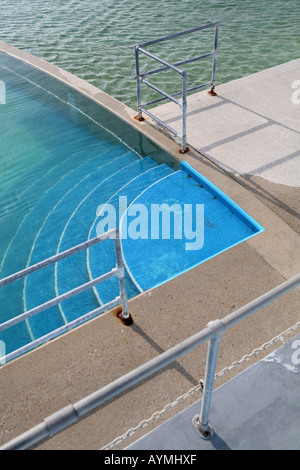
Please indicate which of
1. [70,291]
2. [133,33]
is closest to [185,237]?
[70,291]

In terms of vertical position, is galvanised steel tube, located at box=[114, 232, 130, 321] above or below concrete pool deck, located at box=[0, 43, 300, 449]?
above

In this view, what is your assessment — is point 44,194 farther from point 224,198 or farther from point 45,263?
point 45,263

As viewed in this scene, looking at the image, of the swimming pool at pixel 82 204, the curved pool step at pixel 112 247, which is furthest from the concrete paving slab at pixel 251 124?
the curved pool step at pixel 112 247

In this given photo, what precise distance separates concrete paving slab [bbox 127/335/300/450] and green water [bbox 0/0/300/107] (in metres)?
6.47

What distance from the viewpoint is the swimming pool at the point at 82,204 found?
15.7ft

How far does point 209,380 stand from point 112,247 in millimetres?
3086

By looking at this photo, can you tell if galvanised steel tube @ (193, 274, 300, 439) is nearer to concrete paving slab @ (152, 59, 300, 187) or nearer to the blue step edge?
the blue step edge

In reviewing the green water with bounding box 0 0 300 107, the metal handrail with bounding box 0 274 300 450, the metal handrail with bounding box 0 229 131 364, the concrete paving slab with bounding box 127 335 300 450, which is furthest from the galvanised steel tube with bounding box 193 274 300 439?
the green water with bounding box 0 0 300 107

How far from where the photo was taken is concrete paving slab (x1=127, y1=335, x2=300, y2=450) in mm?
2521

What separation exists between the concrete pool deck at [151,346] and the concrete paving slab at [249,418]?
1.61 ft

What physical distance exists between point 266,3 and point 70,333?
12.5 m

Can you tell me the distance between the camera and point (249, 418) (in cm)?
264
